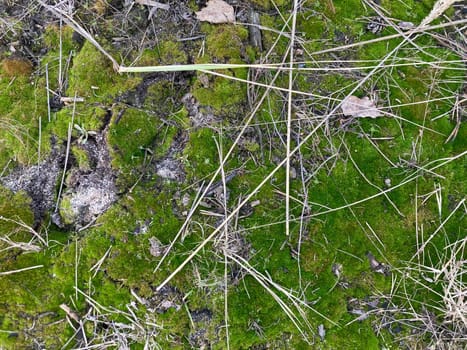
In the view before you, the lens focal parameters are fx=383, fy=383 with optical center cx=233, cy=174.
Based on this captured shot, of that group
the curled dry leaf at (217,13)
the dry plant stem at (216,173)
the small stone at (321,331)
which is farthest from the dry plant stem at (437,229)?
the curled dry leaf at (217,13)

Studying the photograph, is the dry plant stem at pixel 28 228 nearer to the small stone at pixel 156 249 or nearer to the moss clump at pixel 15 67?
the small stone at pixel 156 249

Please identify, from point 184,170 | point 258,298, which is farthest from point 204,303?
point 184,170

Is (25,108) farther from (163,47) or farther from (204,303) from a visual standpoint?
(204,303)

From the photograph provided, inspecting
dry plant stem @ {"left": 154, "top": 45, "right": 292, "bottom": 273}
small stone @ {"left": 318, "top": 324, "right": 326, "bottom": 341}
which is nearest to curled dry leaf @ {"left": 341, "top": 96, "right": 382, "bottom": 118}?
dry plant stem @ {"left": 154, "top": 45, "right": 292, "bottom": 273}

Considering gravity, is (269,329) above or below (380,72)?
below

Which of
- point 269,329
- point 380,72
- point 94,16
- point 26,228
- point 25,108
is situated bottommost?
point 269,329

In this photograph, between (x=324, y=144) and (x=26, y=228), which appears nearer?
(x=26, y=228)

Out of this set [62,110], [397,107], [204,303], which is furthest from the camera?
[397,107]

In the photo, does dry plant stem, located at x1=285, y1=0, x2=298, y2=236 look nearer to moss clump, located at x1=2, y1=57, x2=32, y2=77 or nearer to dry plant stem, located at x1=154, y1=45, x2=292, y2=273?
dry plant stem, located at x1=154, y1=45, x2=292, y2=273
